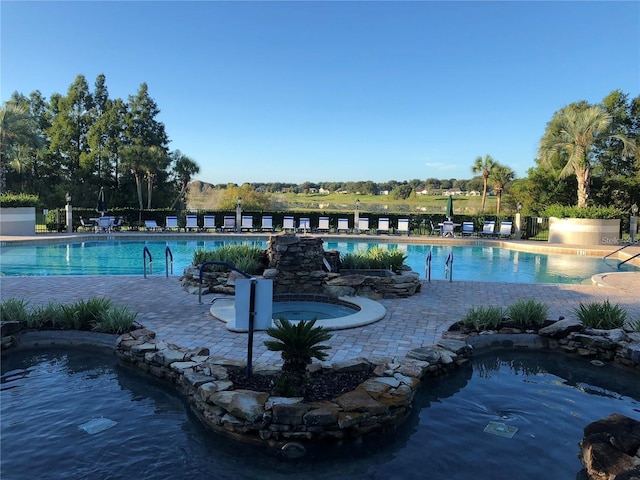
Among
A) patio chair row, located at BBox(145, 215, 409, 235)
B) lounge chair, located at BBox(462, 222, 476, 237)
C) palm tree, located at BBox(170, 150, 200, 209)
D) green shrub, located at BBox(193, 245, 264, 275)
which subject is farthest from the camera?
palm tree, located at BBox(170, 150, 200, 209)

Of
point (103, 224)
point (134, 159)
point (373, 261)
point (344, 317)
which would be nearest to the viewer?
point (344, 317)

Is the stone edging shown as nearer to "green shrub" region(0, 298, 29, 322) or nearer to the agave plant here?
the agave plant

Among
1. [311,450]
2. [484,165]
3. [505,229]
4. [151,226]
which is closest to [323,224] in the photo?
[151,226]

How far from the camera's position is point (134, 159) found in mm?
27484

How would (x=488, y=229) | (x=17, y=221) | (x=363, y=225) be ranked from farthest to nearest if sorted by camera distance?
(x=363, y=225), (x=488, y=229), (x=17, y=221)

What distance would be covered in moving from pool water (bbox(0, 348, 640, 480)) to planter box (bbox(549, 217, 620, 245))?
1650 cm

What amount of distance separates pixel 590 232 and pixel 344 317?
17331 mm

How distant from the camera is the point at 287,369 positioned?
14.4 ft

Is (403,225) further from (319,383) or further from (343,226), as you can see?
(319,383)

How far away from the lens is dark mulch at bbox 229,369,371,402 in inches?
168

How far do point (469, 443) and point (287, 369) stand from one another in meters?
1.73

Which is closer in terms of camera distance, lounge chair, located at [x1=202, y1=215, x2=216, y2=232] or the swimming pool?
the swimming pool

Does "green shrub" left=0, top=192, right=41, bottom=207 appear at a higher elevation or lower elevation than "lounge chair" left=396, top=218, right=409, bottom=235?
higher

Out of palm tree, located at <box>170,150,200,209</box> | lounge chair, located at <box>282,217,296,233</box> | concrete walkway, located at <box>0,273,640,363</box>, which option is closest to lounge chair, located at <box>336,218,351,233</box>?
lounge chair, located at <box>282,217,296,233</box>
